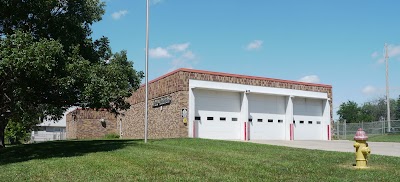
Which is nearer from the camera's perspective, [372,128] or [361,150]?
[361,150]

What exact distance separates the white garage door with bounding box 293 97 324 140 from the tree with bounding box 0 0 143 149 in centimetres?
1789

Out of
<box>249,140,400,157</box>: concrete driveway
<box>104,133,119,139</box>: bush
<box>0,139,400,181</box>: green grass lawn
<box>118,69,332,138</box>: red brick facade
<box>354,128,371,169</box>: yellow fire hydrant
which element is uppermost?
<box>118,69,332,138</box>: red brick facade

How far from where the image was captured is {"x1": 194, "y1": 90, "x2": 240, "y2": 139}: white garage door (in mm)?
28078

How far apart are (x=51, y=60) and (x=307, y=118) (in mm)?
24335

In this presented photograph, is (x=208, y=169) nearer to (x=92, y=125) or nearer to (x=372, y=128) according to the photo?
(x=92, y=125)

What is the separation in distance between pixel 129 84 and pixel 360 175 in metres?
13.9

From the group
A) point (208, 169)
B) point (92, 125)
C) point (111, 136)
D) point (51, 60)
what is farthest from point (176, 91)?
point (92, 125)

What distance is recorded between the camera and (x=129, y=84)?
21.0 meters

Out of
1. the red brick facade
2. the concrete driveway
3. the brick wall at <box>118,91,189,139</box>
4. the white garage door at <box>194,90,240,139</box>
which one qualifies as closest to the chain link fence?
the red brick facade

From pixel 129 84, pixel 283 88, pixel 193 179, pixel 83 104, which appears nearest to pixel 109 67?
pixel 83 104

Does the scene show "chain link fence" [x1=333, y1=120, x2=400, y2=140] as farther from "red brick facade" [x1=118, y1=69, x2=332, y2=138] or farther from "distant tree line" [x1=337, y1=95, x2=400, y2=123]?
"distant tree line" [x1=337, y1=95, x2=400, y2=123]

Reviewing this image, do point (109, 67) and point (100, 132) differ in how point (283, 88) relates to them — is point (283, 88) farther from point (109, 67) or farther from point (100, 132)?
point (100, 132)

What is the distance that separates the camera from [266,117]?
31.3 m

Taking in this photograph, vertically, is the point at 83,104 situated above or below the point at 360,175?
above
